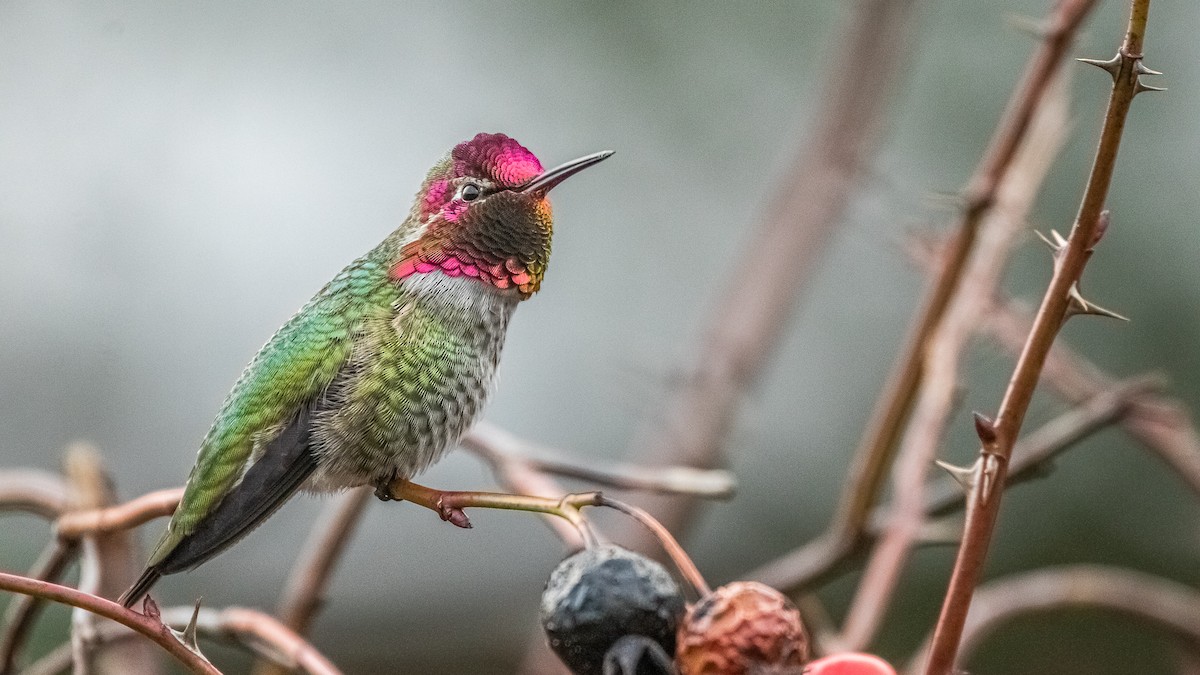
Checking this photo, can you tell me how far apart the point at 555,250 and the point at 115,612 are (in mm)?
435

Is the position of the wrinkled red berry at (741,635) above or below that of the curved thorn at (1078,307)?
below

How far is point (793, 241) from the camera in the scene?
9.66 feet

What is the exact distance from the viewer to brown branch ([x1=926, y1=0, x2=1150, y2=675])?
0.68m

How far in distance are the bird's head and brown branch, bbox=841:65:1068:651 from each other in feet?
2.89

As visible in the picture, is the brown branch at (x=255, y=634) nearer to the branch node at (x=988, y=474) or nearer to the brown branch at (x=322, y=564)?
the brown branch at (x=322, y=564)

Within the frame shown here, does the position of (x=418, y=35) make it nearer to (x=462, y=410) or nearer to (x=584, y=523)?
(x=462, y=410)

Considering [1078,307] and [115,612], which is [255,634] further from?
[1078,307]

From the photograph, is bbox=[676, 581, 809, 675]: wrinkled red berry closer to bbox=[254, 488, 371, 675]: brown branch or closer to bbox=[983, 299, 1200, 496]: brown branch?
bbox=[254, 488, 371, 675]: brown branch

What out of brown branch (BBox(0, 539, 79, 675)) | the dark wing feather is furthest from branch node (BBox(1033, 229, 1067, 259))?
brown branch (BBox(0, 539, 79, 675))

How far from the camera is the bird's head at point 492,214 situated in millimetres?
843

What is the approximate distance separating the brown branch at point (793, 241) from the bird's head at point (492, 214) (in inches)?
79.3

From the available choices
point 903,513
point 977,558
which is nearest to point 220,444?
point 977,558

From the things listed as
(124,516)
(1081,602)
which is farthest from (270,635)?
(1081,602)

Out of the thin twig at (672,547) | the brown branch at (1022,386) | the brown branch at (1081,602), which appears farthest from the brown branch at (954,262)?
the thin twig at (672,547)
